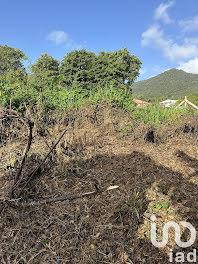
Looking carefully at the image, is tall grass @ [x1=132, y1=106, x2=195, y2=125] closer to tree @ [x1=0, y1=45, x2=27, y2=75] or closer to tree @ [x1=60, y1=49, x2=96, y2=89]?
tree @ [x1=60, y1=49, x2=96, y2=89]

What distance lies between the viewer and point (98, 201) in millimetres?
1738

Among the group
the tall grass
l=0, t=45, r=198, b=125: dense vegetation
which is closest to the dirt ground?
the tall grass

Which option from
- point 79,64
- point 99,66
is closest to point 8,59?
point 79,64

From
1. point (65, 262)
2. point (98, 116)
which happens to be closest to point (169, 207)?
point (65, 262)

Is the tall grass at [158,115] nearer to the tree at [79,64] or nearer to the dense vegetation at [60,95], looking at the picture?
the dense vegetation at [60,95]

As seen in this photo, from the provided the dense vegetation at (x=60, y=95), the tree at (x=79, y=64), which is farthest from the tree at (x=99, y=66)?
the dense vegetation at (x=60, y=95)

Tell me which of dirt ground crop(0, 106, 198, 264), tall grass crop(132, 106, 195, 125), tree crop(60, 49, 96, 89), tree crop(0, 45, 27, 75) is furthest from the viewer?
tree crop(0, 45, 27, 75)

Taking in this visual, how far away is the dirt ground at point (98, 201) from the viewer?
134 centimetres

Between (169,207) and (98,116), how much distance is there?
2426 mm

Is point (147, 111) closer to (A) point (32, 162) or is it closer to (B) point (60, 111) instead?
(B) point (60, 111)

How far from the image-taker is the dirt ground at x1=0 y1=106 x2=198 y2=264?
52.6 inches

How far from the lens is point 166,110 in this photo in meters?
4.18

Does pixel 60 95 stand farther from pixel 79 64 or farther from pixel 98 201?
pixel 79 64

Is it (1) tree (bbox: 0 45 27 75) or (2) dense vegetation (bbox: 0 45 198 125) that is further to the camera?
(1) tree (bbox: 0 45 27 75)
